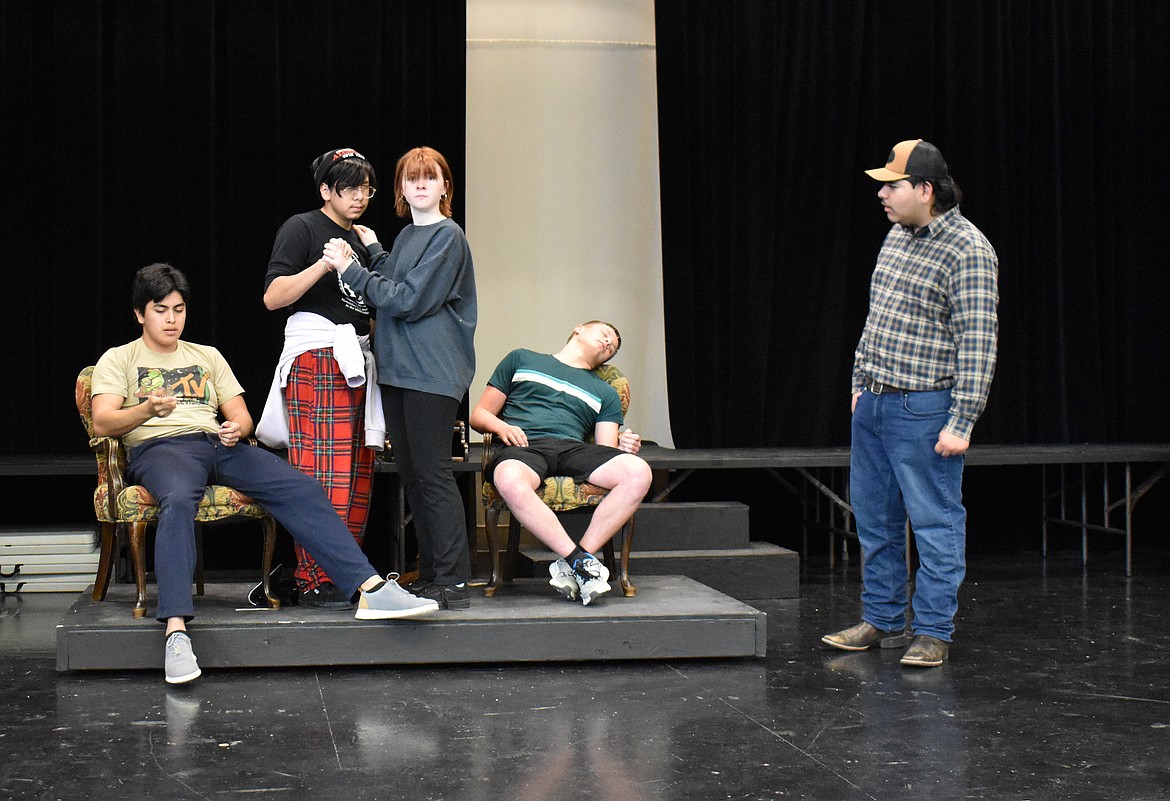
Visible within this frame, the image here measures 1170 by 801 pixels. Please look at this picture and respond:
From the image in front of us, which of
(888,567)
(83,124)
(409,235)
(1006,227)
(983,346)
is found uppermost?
(83,124)

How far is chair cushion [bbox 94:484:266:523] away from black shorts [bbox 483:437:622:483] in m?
0.77

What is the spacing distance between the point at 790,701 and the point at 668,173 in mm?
3578

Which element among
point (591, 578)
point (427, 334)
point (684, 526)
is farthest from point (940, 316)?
point (684, 526)

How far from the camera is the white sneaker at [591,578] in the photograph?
3.68 meters

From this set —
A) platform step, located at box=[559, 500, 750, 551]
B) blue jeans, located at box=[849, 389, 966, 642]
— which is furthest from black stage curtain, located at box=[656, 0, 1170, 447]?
blue jeans, located at box=[849, 389, 966, 642]

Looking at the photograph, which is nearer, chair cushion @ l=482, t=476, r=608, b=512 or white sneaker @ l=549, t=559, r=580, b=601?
white sneaker @ l=549, t=559, r=580, b=601

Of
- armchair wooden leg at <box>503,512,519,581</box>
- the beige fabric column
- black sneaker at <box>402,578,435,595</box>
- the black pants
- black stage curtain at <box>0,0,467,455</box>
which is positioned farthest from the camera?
the beige fabric column

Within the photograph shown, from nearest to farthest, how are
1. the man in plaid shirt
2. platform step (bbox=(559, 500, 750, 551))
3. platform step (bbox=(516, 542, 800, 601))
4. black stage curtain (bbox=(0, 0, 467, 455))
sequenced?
the man in plaid shirt < platform step (bbox=(516, 542, 800, 601)) < platform step (bbox=(559, 500, 750, 551)) < black stage curtain (bbox=(0, 0, 467, 455))

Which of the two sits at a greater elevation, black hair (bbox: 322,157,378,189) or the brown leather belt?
black hair (bbox: 322,157,378,189)

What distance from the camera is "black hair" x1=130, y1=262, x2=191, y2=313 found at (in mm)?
3680

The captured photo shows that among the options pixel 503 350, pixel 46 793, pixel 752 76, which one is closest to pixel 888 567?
pixel 46 793

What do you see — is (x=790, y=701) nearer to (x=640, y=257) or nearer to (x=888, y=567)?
(x=888, y=567)

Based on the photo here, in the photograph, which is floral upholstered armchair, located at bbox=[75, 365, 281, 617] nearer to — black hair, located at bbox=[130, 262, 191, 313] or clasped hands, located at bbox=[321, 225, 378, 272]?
black hair, located at bbox=[130, 262, 191, 313]

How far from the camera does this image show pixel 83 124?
5762 mm
